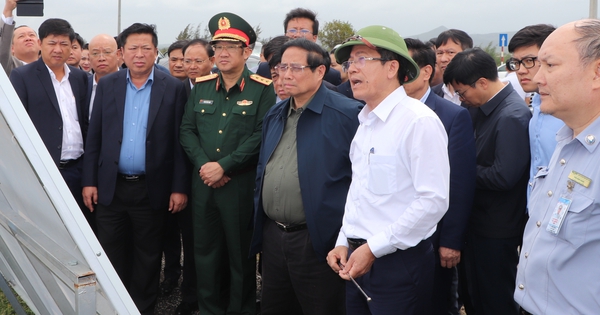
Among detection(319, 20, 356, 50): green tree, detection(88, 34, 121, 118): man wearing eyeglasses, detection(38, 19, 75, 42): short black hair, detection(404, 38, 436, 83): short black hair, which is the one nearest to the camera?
detection(404, 38, 436, 83): short black hair

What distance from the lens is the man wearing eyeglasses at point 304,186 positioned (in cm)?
304

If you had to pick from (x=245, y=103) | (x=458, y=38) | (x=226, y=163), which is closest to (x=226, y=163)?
(x=226, y=163)

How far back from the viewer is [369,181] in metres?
2.44

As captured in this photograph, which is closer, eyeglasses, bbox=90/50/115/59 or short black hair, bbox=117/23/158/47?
short black hair, bbox=117/23/158/47

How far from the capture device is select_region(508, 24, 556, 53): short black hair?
325cm

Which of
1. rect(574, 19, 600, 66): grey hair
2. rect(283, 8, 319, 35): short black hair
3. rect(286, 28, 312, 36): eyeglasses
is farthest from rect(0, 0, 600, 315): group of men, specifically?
rect(283, 8, 319, 35): short black hair

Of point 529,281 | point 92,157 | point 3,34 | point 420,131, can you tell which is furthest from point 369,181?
point 3,34

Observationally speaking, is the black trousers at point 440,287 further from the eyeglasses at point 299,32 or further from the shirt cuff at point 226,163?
the eyeglasses at point 299,32

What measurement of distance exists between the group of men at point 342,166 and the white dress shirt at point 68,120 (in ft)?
0.05

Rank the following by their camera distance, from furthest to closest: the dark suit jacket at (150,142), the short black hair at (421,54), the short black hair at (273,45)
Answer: the short black hair at (273,45)
the dark suit jacket at (150,142)
the short black hair at (421,54)

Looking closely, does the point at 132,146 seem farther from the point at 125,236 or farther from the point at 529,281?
the point at 529,281

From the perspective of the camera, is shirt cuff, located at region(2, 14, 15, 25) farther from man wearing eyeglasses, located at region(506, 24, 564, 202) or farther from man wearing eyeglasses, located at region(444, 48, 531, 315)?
man wearing eyeglasses, located at region(506, 24, 564, 202)

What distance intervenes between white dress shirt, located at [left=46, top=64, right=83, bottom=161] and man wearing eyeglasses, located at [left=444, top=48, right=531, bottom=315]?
9.43 ft

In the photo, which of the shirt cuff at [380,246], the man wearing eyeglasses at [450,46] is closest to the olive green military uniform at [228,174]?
the shirt cuff at [380,246]
